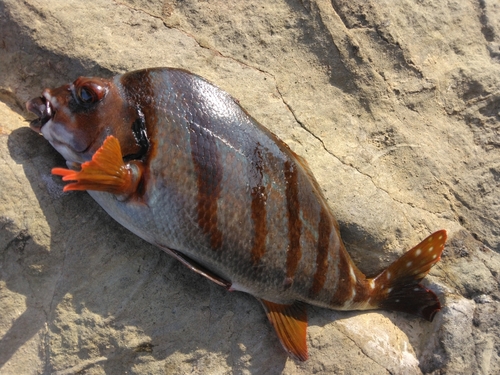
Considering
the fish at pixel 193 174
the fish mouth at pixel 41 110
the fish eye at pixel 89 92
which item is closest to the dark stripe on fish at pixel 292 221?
the fish at pixel 193 174

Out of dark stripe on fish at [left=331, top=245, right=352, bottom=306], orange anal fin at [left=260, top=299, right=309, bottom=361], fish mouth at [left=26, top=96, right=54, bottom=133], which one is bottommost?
orange anal fin at [left=260, top=299, right=309, bottom=361]

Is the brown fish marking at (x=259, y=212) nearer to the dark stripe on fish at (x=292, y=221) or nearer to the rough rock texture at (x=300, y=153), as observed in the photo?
the dark stripe on fish at (x=292, y=221)

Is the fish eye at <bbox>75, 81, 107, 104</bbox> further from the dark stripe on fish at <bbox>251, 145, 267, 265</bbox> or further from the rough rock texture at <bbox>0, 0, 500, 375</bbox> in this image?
the dark stripe on fish at <bbox>251, 145, 267, 265</bbox>

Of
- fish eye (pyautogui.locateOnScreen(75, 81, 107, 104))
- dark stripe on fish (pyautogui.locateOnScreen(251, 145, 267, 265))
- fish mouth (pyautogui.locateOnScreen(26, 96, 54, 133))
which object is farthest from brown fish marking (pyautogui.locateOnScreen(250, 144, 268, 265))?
fish mouth (pyautogui.locateOnScreen(26, 96, 54, 133))

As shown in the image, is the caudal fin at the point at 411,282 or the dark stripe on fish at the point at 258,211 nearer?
the dark stripe on fish at the point at 258,211

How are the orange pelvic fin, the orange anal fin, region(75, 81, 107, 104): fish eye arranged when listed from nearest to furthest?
the orange pelvic fin < region(75, 81, 107, 104): fish eye < the orange anal fin

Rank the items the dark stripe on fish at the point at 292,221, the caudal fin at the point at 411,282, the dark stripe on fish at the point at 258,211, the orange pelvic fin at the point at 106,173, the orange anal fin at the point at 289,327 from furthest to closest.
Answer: the caudal fin at the point at 411,282
the orange anal fin at the point at 289,327
the dark stripe on fish at the point at 292,221
the dark stripe on fish at the point at 258,211
the orange pelvic fin at the point at 106,173
